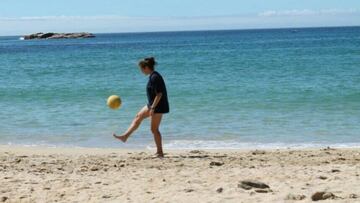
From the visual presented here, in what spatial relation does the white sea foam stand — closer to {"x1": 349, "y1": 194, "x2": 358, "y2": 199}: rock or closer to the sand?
the sand

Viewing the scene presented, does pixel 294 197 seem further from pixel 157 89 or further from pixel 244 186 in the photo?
pixel 157 89

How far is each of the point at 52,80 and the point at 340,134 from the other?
60.3 feet

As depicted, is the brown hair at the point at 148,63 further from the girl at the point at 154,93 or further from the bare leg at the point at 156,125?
the bare leg at the point at 156,125

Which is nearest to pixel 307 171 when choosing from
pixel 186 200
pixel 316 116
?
pixel 186 200

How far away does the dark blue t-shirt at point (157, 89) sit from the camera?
9.49 metres

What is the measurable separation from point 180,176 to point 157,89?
5.67 ft

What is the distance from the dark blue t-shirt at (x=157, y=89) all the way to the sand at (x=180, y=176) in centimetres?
73

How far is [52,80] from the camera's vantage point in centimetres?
2928

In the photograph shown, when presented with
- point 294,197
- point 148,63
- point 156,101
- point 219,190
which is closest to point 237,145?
point 156,101

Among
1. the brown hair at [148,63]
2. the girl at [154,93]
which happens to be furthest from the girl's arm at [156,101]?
the brown hair at [148,63]

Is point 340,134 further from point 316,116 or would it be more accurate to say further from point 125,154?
point 125,154

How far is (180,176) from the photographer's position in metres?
8.15

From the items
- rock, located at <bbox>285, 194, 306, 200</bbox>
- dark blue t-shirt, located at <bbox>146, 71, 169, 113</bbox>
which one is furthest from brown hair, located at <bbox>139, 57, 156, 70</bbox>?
rock, located at <bbox>285, 194, 306, 200</bbox>

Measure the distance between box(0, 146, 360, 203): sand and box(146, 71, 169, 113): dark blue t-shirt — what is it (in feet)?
2.40
